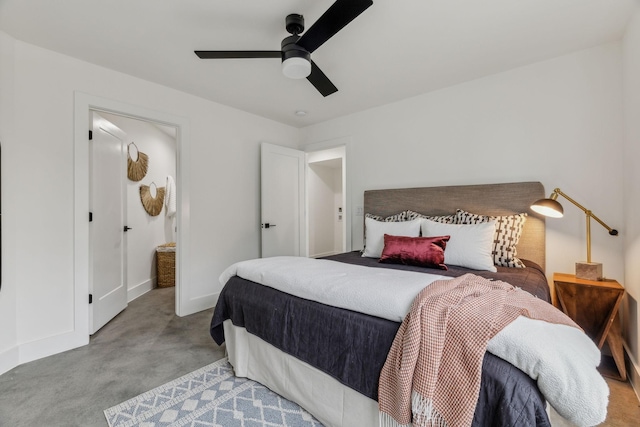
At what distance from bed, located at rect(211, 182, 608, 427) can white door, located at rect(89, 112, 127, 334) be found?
4.98ft

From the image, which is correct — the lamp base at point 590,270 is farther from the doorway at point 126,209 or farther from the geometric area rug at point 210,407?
the doorway at point 126,209

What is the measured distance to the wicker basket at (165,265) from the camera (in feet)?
13.8

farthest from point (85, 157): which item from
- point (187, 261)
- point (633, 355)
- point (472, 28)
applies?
point (633, 355)

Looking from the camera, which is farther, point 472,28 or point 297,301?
point 472,28

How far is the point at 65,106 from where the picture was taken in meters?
2.35

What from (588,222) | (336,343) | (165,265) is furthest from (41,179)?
(588,222)

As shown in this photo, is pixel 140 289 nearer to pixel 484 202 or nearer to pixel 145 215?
pixel 145 215

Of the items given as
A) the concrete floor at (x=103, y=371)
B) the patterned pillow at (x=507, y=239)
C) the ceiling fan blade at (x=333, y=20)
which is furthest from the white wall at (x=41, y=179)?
the patterned pillow at (x=507, y=239)

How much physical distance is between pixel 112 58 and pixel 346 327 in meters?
2.85

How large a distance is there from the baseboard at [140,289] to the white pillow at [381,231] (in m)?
3.09

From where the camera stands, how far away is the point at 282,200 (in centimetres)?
394

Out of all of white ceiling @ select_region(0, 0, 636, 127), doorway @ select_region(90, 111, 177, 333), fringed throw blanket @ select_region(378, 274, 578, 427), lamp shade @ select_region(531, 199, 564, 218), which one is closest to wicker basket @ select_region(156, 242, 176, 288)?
doorway @ select_region(90, 111, 177, 333)

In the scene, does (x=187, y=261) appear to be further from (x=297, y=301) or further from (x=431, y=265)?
(x=431, y=265)

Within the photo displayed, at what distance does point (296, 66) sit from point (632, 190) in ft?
7.85
